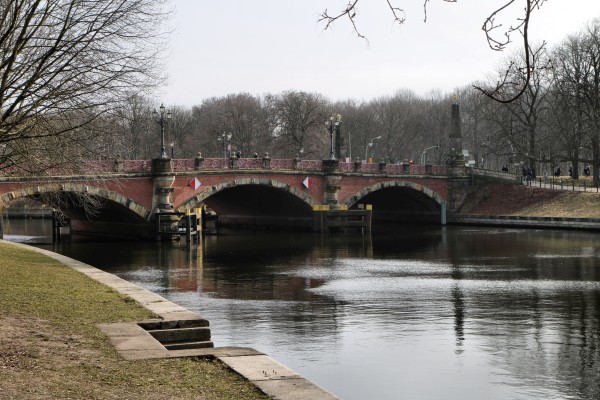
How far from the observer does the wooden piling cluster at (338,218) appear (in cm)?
6456

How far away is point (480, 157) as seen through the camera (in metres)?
124

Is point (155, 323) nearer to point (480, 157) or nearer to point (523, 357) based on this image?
point (523, 357)

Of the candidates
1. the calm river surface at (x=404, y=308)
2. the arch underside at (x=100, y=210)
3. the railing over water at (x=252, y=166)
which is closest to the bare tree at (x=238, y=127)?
the railing over water at (x=252, y=166)

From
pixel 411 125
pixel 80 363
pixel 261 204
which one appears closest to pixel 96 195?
pixel 261 204

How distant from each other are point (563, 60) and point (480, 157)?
54.8m

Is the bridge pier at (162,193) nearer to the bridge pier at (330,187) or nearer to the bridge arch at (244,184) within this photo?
the bridge arch at (244,184)

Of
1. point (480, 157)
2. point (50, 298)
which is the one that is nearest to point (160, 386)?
point (50, 298)

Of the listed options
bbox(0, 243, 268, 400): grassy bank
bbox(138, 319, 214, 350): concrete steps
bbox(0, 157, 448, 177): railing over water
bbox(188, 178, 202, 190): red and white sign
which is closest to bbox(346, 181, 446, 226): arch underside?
bbox(0, 157, 448, 177): railing over water

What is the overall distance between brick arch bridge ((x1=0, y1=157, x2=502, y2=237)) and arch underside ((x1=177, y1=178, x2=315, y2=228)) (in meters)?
0.09

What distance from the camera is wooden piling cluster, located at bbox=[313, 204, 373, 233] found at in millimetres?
64562

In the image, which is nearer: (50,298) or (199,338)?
(199,338)

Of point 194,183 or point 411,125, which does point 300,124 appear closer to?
point 411,125

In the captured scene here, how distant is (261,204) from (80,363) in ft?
205

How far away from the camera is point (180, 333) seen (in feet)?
50.8
